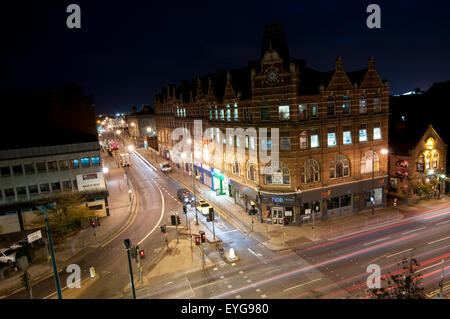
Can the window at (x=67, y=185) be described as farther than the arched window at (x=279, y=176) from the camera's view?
Yes

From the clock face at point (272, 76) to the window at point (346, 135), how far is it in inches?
395

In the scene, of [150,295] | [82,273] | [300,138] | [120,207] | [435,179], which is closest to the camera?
[150,295]

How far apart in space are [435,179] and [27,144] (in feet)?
173

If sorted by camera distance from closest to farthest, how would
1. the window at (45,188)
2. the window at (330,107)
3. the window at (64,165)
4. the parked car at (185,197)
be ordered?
1. the window at (330,107)
2. the window at (45,188)
3. the window at (64,165)
4. the parked car at (185,197)

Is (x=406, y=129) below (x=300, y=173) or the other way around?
the other way around

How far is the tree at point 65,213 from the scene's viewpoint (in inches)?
1223

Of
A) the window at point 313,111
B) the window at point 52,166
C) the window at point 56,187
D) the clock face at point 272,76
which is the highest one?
the clock face at point 272,76

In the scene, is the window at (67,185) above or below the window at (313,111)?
below

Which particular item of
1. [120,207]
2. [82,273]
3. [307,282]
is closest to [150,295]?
[82,273]

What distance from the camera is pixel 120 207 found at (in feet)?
140

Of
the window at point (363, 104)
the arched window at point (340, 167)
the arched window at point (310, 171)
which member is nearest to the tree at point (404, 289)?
the arched window at point (310, 171)

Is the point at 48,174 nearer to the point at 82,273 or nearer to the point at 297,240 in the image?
the point at 82,273

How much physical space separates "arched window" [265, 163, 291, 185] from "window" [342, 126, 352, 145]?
776cm

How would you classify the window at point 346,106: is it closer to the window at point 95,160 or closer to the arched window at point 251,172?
the arched window at point 251,172
